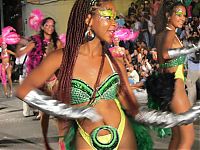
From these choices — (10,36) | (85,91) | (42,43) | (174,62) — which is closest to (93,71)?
(85,91)

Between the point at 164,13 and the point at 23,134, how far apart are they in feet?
11.9

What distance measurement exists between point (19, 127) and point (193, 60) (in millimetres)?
3214

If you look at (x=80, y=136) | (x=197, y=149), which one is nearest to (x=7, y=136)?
(x=197, y=149)

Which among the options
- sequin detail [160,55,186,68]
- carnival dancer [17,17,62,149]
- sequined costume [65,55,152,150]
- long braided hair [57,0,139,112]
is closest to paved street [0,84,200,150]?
carnival dancer [17,17,62,149]

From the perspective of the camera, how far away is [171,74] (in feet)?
15.5

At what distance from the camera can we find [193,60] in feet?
28.6

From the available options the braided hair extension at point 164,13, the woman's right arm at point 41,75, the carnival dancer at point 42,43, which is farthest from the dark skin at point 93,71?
the carnival dancer at point 42,43

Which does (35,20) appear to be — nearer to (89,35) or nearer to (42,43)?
(42,43)

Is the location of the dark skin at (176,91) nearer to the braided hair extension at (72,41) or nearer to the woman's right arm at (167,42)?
the woman's right arm at (167,42)

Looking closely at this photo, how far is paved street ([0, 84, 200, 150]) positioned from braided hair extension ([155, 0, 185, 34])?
4.70 feet

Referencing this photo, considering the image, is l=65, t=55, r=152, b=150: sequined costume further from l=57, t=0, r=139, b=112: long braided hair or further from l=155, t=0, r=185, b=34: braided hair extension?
l=155, t=0, r=185, b=34: braided hair extension

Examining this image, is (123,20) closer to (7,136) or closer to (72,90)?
(7,136)

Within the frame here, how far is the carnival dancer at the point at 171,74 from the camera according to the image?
4.50 m

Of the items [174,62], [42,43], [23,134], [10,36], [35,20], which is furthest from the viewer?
[10,36]
